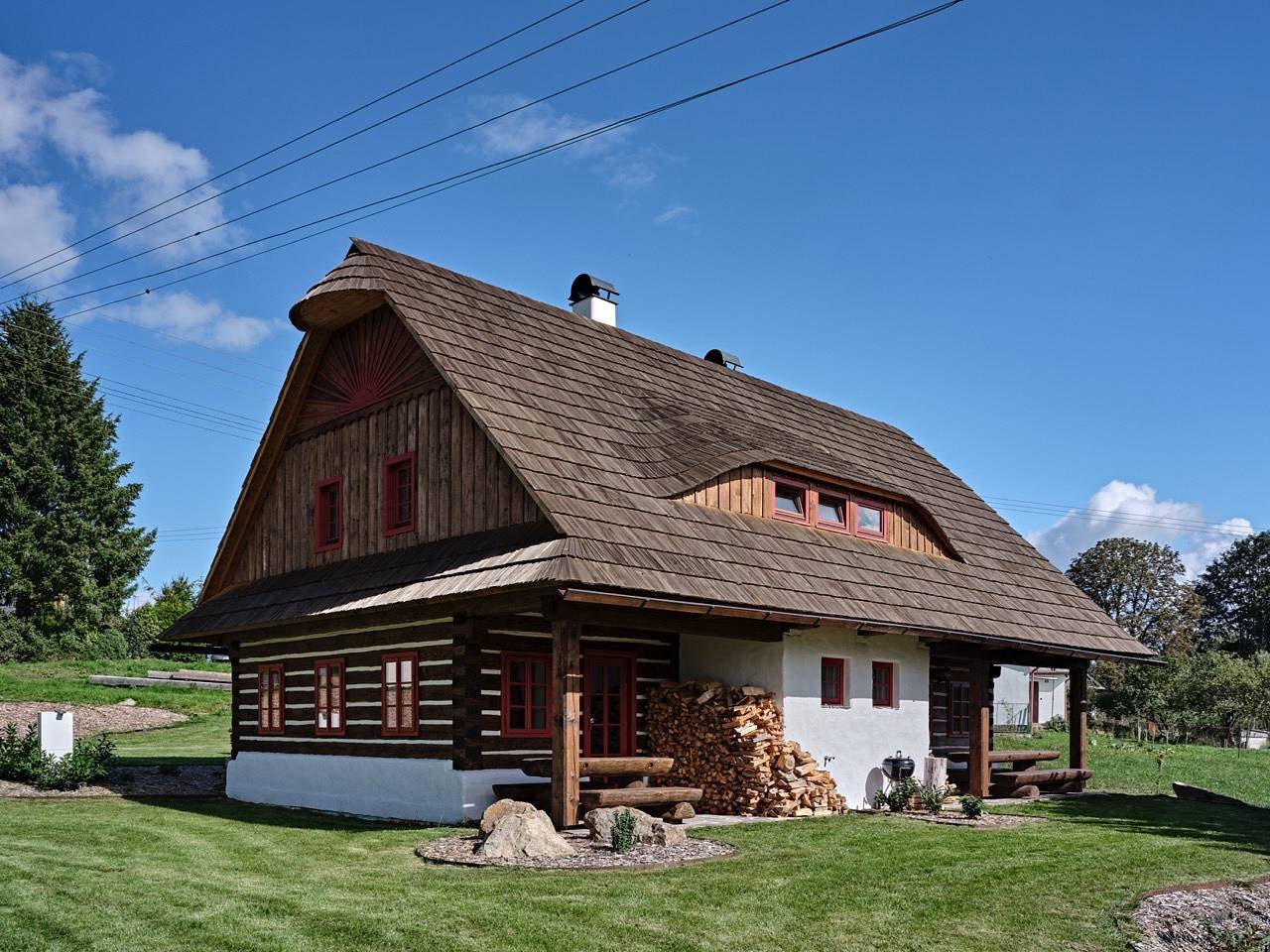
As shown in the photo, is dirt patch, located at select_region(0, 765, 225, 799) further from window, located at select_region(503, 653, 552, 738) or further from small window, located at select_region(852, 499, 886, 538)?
small window, located at select_region(852, 499, 886, 538)

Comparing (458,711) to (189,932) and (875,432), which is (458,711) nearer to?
(189,932)

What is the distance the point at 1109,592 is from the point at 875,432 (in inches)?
1861

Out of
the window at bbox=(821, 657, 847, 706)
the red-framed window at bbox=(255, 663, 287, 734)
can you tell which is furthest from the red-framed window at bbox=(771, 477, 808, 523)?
the red-framed window at bbox=(255, 663, 287, 734)

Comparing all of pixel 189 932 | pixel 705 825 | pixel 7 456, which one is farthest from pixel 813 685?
pixel 7 456

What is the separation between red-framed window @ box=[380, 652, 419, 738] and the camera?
16031mm

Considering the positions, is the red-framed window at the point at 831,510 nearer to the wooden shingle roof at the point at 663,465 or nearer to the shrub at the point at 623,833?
the wooden shingle roof at the point at 663,465

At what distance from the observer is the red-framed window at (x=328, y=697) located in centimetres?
1766

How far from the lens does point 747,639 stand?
16188 mm

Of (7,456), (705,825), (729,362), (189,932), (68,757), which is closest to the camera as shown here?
(189,932)

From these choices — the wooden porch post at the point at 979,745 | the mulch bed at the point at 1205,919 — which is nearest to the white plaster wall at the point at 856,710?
the wooden porch post at the point at 979,745

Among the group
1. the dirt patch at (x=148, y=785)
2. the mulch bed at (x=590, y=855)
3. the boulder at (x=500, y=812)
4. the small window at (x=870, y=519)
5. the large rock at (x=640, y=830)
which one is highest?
the small window at (x=870, y=519)

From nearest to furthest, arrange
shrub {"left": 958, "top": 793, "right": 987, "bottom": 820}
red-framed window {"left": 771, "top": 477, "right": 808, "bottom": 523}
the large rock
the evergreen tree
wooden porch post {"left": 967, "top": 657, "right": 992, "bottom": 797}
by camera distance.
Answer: the large rock
shrub {"left": 958, "top": 793, "right": 987, "bottom": 820}
red-framed window {"left": 771, "top": 477, "right": 808, "bottom": 523}
wooden porch post {"left": 967, "top": 657, "right": 992, "bottom": 797}
the evergreen tree

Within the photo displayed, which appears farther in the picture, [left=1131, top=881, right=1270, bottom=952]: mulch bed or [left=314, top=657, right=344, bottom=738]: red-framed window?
[left=314, top=657, right=344, bottom=738]: red-framed window

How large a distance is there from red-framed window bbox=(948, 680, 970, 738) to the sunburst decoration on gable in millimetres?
12289
